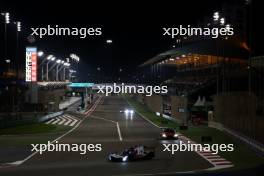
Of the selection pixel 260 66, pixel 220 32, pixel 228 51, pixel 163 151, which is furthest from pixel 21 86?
pixel 163 151

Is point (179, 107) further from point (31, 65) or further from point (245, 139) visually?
point (245, 139)

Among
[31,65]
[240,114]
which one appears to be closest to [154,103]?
[31,65]

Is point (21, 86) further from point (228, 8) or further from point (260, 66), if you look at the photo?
point (260, 66)

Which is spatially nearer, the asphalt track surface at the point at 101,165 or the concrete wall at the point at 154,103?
the asphalt track surface at the point at 101,165

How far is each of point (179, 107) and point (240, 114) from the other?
26.2m

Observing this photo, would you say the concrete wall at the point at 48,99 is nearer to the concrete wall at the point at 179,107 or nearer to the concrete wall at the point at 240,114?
the concrete wall at the point at 179,107

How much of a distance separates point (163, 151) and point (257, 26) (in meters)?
30.9

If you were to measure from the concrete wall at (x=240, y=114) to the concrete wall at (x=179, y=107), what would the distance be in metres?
10.0

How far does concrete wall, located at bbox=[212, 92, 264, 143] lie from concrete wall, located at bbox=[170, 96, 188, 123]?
10.0 m

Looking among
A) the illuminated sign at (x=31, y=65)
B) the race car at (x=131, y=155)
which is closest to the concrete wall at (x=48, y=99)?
the illuminated sign at (x=31, y=65)

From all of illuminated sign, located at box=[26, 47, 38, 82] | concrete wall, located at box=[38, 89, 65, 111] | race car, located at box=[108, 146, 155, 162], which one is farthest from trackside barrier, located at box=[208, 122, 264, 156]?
concrete wall, located at box=[38, 89, 65, 111]

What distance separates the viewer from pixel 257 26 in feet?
214

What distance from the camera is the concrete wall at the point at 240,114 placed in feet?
137

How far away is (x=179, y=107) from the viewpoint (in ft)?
242
